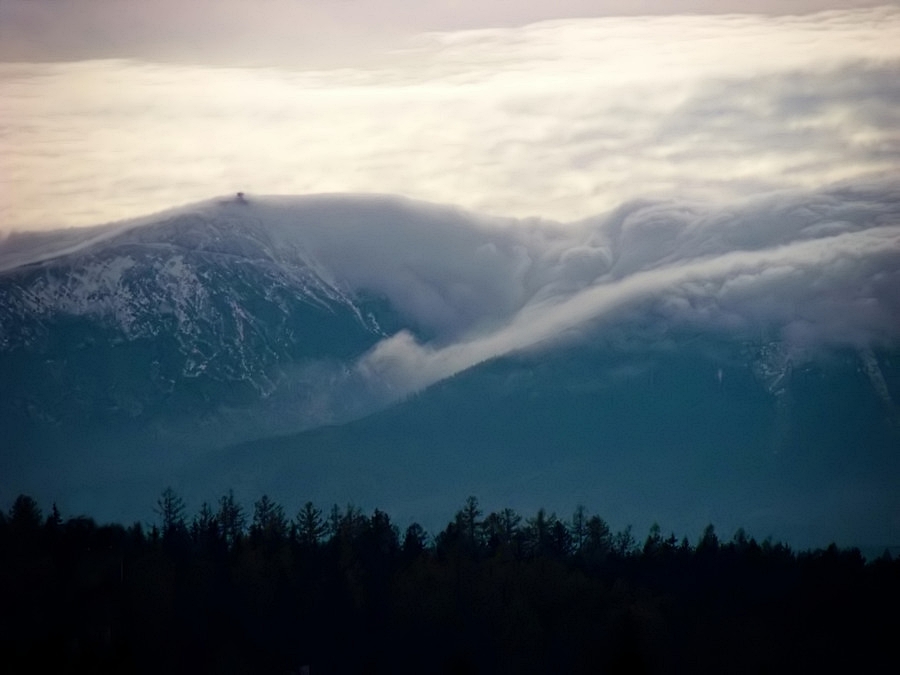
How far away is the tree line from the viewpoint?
147 meters

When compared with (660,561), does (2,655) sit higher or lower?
lower

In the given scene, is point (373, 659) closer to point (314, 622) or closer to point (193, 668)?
point (314, 622)

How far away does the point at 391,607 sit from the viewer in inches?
6462

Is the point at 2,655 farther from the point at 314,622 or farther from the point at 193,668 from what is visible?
the point at 314,622

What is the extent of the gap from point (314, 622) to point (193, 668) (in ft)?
74.4

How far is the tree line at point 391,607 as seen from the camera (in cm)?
14662

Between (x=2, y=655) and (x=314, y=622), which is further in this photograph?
(x=314, y=622)

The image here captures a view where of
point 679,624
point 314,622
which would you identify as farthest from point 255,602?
point 679,624

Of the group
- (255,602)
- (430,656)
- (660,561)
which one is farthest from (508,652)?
(660,561)

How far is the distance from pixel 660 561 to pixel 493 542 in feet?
51.2

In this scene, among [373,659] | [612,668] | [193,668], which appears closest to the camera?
[612,668]

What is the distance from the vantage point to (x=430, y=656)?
156 meters

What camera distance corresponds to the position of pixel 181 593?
518ft

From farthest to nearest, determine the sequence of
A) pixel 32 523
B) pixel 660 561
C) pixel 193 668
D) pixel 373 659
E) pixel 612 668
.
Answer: pixel 660 561 → pixel 32 523 → pixel 373 659 → pixel 193 668 → pixel 612 668
